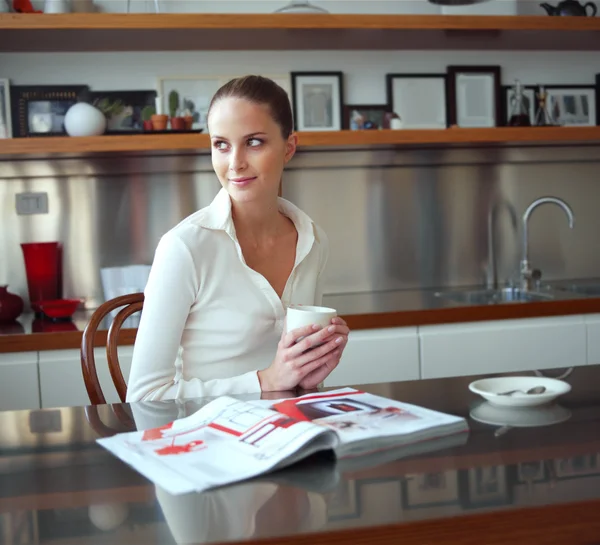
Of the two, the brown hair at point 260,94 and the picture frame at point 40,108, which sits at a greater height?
the picture frame at point 40,108

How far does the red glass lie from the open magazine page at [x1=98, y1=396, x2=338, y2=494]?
84.3 inches

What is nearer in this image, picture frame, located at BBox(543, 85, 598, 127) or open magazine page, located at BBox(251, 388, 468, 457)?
open magazine page, located at BBox(251, 388, 468, 457)

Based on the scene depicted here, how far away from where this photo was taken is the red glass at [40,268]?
3.03 m

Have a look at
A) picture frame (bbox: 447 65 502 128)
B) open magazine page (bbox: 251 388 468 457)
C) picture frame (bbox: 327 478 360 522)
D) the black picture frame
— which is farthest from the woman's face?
the black picture frame

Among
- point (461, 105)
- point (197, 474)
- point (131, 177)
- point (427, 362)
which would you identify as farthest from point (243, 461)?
point (461, 105)

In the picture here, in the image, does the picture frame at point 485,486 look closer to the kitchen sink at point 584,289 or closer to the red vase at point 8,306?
the red vase at point 8,306

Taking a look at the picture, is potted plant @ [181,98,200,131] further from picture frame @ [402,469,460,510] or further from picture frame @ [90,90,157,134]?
picture frame @ [402,469,460,510]

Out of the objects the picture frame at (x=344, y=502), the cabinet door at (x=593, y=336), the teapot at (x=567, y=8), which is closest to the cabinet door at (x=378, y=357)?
the cabinet door at (x=593, y=336)

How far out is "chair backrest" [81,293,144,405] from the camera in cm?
152

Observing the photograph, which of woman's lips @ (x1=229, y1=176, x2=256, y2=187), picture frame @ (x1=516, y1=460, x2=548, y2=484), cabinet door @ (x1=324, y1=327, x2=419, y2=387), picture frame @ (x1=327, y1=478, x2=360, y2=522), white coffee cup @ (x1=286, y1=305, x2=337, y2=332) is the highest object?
woman's lips @ (x1=229, y1=176, x2=256, y2=187)

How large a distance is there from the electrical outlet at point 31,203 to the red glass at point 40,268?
0.52 feet

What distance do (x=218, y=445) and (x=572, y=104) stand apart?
3047mm

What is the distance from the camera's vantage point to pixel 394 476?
850 millimetres

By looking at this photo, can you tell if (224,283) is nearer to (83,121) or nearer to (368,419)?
(368,419)
